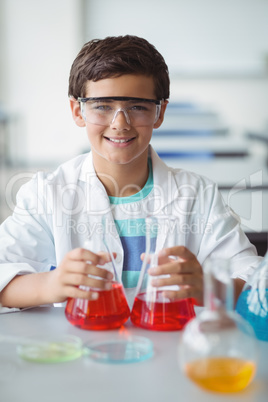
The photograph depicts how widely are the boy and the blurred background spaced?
5823 millimetres

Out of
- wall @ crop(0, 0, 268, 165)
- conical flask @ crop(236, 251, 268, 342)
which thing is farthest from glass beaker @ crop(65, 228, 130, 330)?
wall @ crop(0, 0, 268, 165)

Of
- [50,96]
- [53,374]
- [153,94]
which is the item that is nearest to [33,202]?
[153,94]

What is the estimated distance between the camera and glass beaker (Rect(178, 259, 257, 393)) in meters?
0.66

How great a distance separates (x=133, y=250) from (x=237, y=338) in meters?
0.70

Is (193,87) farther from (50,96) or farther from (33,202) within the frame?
(33,202)

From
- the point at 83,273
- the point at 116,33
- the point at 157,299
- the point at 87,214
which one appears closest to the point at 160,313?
the point at 157,299

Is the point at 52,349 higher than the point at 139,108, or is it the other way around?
the point at 139,108

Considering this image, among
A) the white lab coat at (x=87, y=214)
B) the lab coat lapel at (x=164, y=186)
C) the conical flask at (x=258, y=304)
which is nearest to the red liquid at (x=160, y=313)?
the conical flask at (x=258, y=304)

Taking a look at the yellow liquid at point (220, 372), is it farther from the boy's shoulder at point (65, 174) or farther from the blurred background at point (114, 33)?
the blurred background at point (114, 33)

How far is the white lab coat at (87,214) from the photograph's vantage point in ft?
4.32

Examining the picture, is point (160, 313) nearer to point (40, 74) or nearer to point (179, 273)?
point (179, 273)

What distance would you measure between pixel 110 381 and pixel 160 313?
0.21 metres

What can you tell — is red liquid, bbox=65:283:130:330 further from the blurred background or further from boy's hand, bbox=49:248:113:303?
the blurred background

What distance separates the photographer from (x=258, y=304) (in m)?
Answer: 0.87
